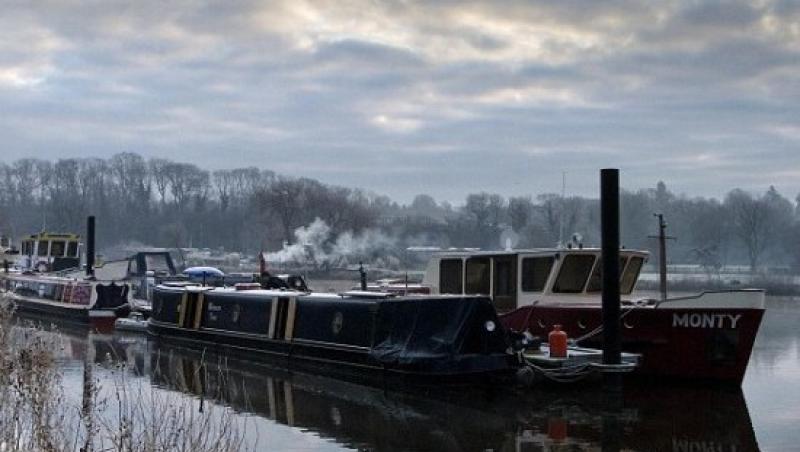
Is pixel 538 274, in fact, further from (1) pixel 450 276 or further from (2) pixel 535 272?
(1) pixel 450 276

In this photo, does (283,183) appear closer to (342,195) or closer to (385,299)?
(342,195)

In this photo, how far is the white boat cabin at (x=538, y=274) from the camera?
976 inches

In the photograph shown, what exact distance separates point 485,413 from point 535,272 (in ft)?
20.1

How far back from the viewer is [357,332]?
2433 centimetres

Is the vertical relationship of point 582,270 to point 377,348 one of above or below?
above

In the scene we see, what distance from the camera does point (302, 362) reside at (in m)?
26.6

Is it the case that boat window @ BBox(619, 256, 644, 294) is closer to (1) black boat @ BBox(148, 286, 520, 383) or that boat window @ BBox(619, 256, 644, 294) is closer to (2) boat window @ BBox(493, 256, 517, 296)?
(2) boat window @ BBox(493, 256, 517, 296)

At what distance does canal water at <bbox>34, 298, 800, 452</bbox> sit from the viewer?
56.0 feet

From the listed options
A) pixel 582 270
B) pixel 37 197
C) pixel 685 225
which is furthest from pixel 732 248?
pixel 582 270

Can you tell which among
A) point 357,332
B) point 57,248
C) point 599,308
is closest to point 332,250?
point 57,248

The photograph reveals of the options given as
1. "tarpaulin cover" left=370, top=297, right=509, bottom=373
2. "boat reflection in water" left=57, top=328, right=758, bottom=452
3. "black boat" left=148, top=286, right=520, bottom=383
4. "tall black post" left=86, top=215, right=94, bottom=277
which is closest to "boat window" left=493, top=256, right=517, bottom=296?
"black boat" left=148, top=286, right=520, bottom=383

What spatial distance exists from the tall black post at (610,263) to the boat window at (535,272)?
365 centimetres

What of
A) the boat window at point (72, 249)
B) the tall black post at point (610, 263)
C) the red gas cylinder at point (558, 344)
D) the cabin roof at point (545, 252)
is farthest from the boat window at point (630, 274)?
the boat window at point (72, 249)

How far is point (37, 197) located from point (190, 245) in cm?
2467
